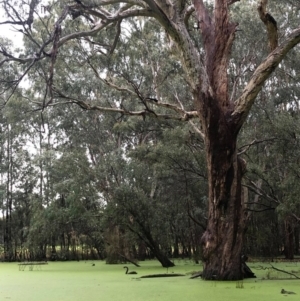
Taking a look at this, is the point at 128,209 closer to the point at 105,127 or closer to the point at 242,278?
the point at 242,278

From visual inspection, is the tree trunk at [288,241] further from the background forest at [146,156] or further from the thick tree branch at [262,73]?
the thick tree branch at [262,73]

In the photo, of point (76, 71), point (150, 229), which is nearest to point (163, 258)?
point (150, 229)

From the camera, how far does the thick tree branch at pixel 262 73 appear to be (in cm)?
513

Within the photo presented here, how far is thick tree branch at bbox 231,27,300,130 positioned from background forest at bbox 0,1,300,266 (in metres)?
2.00

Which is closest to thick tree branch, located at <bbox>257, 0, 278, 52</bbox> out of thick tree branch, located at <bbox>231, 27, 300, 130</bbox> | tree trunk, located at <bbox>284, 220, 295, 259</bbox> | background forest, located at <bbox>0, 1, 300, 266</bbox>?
thick tree branch, located at <bbox>231, 27, 300, 130</bbox>

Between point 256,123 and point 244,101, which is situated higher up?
point 256,123

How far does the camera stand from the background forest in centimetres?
917

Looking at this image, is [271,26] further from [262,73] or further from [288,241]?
[288,241]

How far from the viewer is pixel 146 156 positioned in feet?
32.7

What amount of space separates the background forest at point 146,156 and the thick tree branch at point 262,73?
6.58 feet

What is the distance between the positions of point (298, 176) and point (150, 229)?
3.32 meters

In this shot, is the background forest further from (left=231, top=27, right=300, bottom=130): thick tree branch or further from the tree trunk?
(left=231, top=27, right=300, bottom=130): thick tree branch

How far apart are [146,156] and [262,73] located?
16.3ft

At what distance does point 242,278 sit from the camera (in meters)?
5.55
